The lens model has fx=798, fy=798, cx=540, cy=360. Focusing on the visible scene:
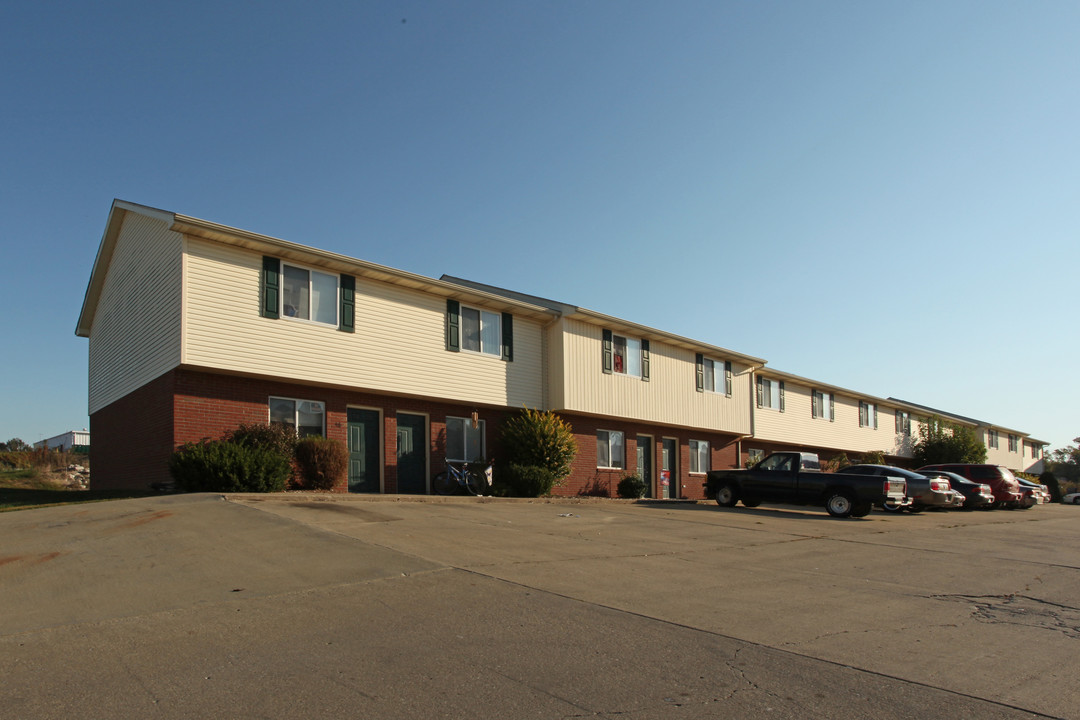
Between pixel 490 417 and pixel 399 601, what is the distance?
50.9 feet

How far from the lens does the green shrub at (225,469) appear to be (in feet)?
50.2

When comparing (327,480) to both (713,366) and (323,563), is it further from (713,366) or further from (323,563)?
(713,366)

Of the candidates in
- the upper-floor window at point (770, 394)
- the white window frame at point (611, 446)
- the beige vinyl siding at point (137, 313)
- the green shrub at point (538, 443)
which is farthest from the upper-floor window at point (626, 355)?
the beige vinyl siding at point (137, 313)

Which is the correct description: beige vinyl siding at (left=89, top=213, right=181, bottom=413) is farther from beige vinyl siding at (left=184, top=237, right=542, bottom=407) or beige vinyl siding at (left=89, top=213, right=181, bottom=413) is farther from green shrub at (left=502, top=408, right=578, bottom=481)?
green shrub at (left=502, top=408, right=578, bottom=481)

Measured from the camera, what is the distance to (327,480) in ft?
57.5

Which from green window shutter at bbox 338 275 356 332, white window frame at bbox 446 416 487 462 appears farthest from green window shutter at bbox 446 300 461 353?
green window shutter at bbox 338 275 356 332

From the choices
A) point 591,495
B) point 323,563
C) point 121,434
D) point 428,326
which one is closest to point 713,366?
point 591,495

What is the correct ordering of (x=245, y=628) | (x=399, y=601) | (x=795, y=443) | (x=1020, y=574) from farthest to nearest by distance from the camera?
(x=795, y=443), (x=1020, y=574), (x=399, y=601), (x=245, y=628)

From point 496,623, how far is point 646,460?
22535mm

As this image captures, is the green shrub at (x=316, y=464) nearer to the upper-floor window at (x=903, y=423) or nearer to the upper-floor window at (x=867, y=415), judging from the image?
the upper-floor window at (x=867, y=415)

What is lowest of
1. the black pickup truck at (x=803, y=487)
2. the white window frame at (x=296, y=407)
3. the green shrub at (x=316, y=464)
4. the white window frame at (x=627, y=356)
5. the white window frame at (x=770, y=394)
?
the black pickup truck at (x=803, y=487)

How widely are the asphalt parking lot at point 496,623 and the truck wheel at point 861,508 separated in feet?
20.2

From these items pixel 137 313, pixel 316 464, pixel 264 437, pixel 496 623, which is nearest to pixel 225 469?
pixel 264 437

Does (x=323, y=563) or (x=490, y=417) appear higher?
(x=490, y=417)
